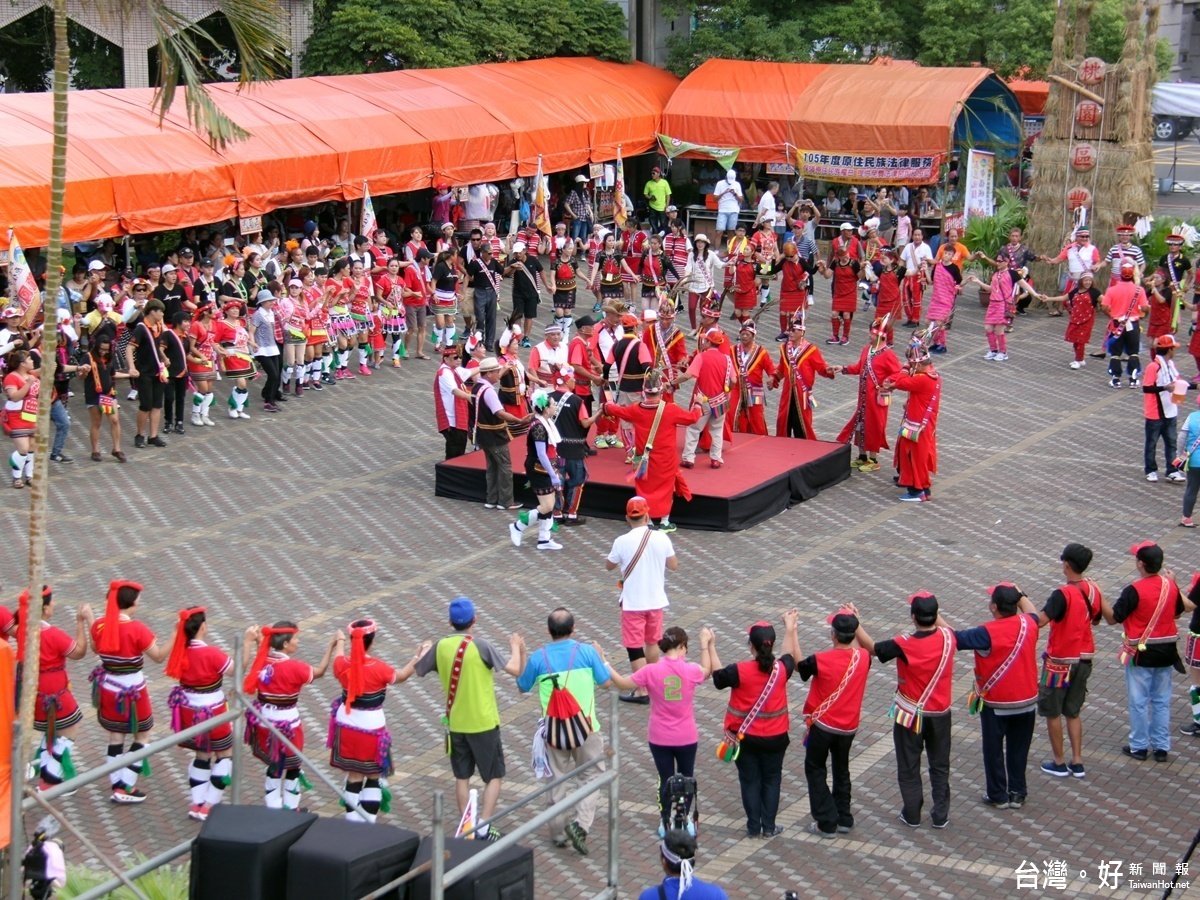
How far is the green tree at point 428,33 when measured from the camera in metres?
30.1

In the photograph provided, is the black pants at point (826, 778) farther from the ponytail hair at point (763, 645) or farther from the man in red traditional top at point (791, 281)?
the man in red traditional top at point (791, 281)

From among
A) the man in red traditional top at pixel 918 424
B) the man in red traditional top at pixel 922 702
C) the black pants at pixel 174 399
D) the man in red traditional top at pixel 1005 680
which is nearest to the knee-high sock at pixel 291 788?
the man in red traditional top at pixel 922 702

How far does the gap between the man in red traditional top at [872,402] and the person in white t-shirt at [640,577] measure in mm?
5923

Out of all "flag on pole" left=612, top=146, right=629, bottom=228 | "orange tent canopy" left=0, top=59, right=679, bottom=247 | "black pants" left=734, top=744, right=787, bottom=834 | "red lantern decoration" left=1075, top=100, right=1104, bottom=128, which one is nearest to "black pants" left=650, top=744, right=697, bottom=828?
"black pants" left=734, top=744, right=787, bottom=834

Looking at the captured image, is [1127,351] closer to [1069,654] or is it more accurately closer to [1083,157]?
[1083,157]

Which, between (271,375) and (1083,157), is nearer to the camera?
(271,375)

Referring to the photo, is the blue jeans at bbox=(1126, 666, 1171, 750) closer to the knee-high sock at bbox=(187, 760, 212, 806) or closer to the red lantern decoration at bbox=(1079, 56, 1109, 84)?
the knee-high sock at bbox=(187, 760, 212, 806)

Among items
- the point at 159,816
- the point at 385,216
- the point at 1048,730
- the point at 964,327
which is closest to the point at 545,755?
the point at 159,816

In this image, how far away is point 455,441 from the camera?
17.0 metres

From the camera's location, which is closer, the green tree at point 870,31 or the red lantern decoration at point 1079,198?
the red lantern decoration at point 1079,198

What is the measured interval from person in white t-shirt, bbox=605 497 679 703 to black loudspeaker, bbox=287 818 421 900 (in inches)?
170

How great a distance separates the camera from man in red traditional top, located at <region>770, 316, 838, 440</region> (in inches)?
681

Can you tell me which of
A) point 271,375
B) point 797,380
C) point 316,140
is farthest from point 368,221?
point 797,380

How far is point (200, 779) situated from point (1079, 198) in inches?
786
